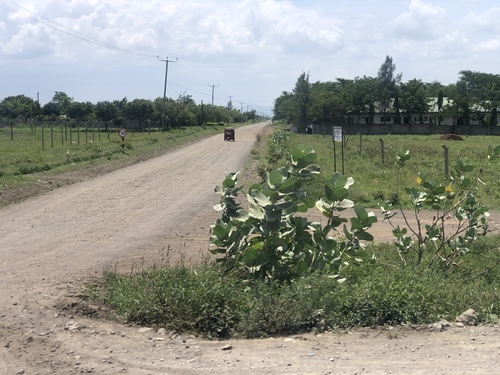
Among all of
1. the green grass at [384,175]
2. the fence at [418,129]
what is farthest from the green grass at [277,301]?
the fence at [418,129]

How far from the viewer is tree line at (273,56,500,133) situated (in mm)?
86750

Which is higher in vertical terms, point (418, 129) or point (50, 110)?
point (50, 110)

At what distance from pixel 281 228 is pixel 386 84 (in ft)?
301

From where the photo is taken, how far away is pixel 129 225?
12125 millimetres

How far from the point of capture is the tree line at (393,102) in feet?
285

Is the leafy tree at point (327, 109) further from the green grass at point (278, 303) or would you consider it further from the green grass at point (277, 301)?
the green grass at point (278, 303)

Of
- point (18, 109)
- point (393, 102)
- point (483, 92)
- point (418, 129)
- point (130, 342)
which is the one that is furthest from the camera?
point (18, 109)

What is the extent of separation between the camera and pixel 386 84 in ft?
314

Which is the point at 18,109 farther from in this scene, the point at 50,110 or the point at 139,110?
the point at 139,110

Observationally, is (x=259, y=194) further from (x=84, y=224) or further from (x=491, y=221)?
(x=491, y=221)

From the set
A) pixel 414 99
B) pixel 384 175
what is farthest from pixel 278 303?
pixel 414 99

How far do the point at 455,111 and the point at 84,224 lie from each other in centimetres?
8053

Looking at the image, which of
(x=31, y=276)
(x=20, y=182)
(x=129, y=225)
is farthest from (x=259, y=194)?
(x=20, y=182)

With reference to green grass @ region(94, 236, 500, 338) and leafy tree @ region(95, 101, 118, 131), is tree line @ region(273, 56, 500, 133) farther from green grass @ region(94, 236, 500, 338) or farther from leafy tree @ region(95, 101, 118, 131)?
green grass @ region(94, 236, 500, 338)
